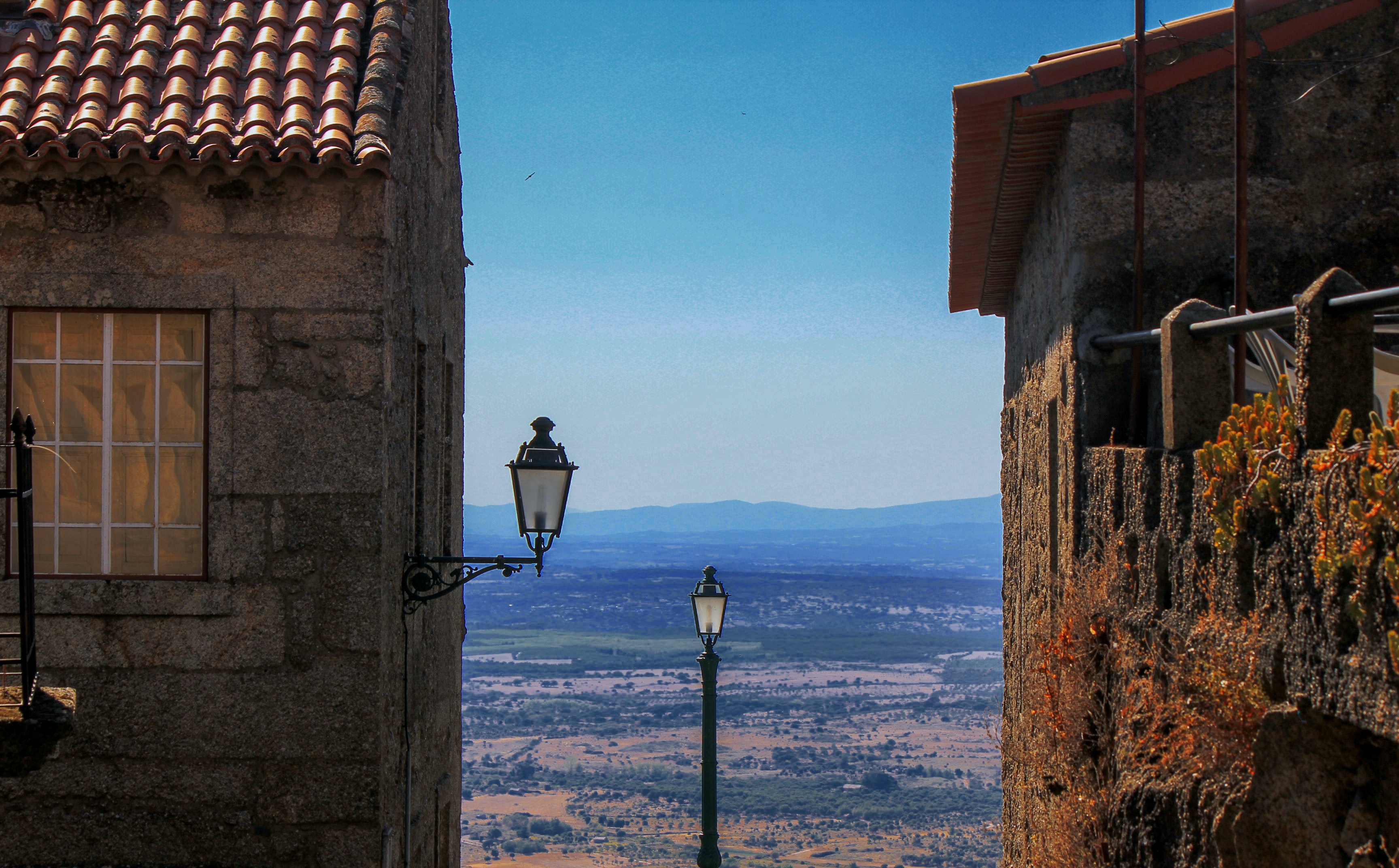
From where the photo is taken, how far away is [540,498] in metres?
6.49

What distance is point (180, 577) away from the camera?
19.8ft

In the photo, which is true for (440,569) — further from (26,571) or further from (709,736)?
(709,736)

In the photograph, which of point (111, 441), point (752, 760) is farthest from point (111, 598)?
point (752, 760)

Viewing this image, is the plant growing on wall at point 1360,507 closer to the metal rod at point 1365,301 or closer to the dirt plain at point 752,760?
the metal rod at point 1365,301

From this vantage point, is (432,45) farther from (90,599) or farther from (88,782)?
(88,782)

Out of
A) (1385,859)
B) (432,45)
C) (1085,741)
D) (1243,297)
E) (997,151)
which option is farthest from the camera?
(432,45)

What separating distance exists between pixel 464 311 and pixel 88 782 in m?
4.62

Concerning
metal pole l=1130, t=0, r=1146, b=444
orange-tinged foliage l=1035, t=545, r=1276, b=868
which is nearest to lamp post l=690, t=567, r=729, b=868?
orange-tinged foliage l=1035, t=545, r=1276, b=868

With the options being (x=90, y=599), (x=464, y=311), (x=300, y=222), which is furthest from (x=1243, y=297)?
(x=464, y=311)

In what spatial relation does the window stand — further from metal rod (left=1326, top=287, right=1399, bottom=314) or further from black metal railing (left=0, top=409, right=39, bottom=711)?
metal rod (left=1326, top=287, right=1399, bottom=314)

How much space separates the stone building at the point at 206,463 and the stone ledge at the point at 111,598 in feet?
0.04

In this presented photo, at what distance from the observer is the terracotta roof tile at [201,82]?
5848 millimetres

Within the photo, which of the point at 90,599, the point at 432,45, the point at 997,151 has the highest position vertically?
the point at 432,45

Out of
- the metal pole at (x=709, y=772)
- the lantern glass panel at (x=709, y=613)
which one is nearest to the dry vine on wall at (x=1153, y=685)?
the metal pole at (x=709, y=772)
